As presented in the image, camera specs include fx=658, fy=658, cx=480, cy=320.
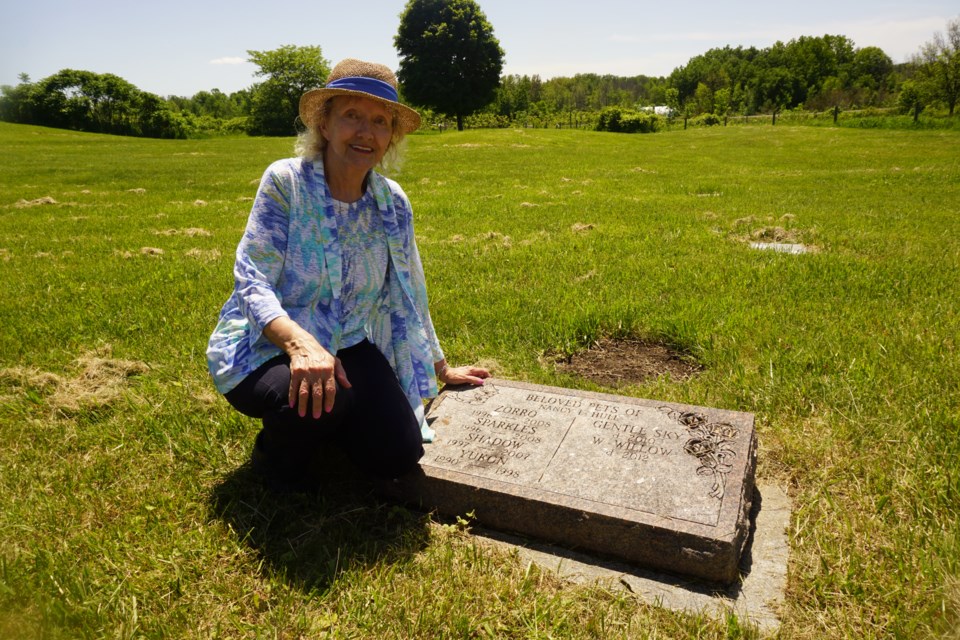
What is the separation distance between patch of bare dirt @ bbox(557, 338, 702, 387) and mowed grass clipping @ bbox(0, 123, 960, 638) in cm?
12

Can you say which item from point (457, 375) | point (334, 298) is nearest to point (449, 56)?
point (457, 375)

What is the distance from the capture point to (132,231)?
33.6 feet

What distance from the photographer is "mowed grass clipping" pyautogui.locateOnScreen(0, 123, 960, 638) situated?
95.2 inches

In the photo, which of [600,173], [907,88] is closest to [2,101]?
[600,173]

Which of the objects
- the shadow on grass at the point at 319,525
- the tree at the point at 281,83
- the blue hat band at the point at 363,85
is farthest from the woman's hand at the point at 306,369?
the tree at the point at 281,83

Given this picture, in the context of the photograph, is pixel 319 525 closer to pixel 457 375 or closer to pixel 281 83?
pixel 457 375

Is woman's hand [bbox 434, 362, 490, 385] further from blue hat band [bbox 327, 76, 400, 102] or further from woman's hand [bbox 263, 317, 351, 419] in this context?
blue hat band [bbox 327, 76, 400, 102]

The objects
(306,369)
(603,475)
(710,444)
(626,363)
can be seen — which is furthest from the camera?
(626,363)

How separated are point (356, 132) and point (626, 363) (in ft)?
8.55

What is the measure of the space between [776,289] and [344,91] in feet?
14.8

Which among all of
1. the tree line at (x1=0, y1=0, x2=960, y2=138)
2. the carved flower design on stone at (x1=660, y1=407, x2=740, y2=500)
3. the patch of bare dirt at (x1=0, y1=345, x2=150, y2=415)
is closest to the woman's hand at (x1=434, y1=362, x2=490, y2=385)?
the carved flower design on stone at (x1=660, y1=407, x2=740, y2=500)

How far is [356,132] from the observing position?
3.03m

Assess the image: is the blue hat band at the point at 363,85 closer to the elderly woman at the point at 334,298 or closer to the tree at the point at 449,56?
the elderly woman at the point at 334,298

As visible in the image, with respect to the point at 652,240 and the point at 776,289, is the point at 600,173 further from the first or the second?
the point at 776,289
